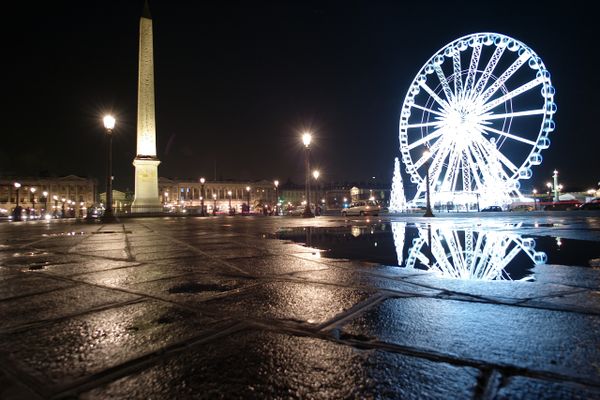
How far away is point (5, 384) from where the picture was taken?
5.56 ft

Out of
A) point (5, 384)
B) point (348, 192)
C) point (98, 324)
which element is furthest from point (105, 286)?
point (348, 192)

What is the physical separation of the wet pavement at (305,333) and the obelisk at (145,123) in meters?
33.6

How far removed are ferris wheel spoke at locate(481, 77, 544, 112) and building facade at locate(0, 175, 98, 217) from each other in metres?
109

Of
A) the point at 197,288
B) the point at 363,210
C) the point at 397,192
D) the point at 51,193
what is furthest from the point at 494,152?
the point at 51,193

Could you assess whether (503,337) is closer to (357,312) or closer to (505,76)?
(357,312)

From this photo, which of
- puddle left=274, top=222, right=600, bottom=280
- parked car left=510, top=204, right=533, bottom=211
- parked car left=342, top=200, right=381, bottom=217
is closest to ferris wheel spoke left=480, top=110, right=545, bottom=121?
parked car left=342, top=200, right=381, bottom=217

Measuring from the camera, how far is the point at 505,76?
105ft

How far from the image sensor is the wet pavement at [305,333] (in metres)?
1.67

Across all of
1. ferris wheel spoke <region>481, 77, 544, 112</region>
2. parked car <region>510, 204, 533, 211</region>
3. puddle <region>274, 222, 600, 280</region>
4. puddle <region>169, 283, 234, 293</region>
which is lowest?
puddle <region>274, 222, 600, 280</region>

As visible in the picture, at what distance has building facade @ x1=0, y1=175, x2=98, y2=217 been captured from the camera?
110 metres

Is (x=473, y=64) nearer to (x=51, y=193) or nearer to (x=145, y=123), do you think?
(x=145, y=123)

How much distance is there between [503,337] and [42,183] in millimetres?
138555

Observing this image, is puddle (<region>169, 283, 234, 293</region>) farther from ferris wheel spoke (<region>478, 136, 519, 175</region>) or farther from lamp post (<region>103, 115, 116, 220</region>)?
ferris wheel spoke (<region>478, 136, 519, 175</region>)

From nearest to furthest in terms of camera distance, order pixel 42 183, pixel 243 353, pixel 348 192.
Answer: pixel 243 353 < pixel 42 183 < pixel 348 192
